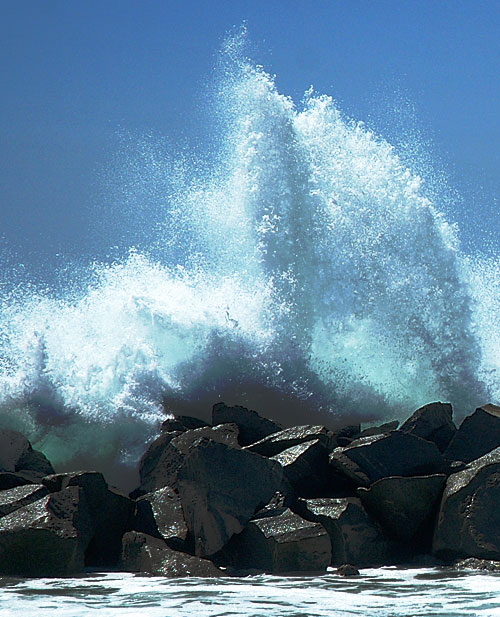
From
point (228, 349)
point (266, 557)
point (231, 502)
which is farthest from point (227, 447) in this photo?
point (228, 349)

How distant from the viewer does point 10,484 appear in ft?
23.7

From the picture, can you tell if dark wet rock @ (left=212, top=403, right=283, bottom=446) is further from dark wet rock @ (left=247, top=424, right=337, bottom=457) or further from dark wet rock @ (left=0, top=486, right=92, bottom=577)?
dark wet rock @ (left=0, top=486, right=92, bottom=577)

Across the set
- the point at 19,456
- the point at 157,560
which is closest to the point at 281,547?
the point at 157,560

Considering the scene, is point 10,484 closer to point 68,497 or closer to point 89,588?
point 68,497

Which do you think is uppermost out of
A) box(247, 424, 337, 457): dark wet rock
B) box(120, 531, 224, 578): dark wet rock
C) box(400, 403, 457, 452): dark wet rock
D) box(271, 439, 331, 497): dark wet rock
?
box(400, 403, 457, 452): dark wet rock

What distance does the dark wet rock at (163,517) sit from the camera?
5844 mm

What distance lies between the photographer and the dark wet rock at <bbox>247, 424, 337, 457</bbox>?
7016mm

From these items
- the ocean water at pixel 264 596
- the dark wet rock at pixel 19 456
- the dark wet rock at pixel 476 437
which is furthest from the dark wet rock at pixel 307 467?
the dark wet rock at pixel 19 456

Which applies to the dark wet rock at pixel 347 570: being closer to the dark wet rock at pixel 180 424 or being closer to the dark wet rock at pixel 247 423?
the dark wet rock at pixel 247 423

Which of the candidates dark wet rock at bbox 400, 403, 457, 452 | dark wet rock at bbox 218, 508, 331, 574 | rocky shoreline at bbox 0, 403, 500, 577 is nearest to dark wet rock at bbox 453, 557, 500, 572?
rocky shoreline at bbox 0, 403, 500, 577

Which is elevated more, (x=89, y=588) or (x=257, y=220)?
(x=257, y=220)

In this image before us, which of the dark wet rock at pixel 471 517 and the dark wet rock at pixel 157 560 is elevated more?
the dark wet rock at pixel 471 517

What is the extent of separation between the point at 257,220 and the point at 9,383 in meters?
5.00

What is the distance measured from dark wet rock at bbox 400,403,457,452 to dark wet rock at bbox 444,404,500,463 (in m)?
0.23
